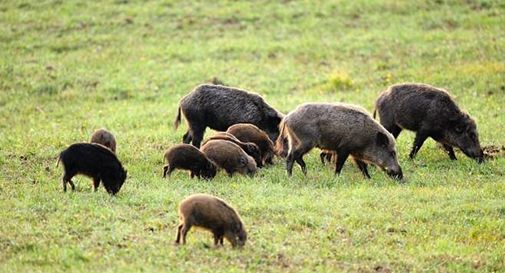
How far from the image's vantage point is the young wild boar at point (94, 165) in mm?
13195

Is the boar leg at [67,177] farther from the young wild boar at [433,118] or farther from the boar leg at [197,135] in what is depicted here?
the young wild boar at [433,118]

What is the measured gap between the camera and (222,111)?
1717 centimetres

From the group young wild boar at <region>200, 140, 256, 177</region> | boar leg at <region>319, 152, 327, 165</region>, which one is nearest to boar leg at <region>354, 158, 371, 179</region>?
boar leg at <region>319, 152, 327, 165</region>

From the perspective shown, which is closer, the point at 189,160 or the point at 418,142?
Result: the point at 189,160

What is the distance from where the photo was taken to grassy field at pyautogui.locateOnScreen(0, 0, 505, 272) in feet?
37.4

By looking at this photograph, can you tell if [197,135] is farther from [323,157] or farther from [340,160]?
[340,160]

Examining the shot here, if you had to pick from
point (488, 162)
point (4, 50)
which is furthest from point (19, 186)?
point (4, 50)

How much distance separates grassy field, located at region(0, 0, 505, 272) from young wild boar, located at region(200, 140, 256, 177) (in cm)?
20

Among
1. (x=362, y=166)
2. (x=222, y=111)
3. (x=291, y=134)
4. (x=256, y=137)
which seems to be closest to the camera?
(x=291, y=134)

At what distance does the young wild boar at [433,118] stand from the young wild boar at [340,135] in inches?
68.0

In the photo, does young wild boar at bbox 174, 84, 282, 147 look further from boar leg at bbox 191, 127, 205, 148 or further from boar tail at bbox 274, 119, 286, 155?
boar tail at bbox 274, 119, 286, 155

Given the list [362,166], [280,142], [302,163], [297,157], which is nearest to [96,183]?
[297,157]

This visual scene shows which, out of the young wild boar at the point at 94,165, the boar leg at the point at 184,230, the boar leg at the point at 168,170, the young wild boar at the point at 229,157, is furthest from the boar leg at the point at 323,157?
the boar leg at the point at 184,230

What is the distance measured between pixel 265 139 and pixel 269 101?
20.1 feet
